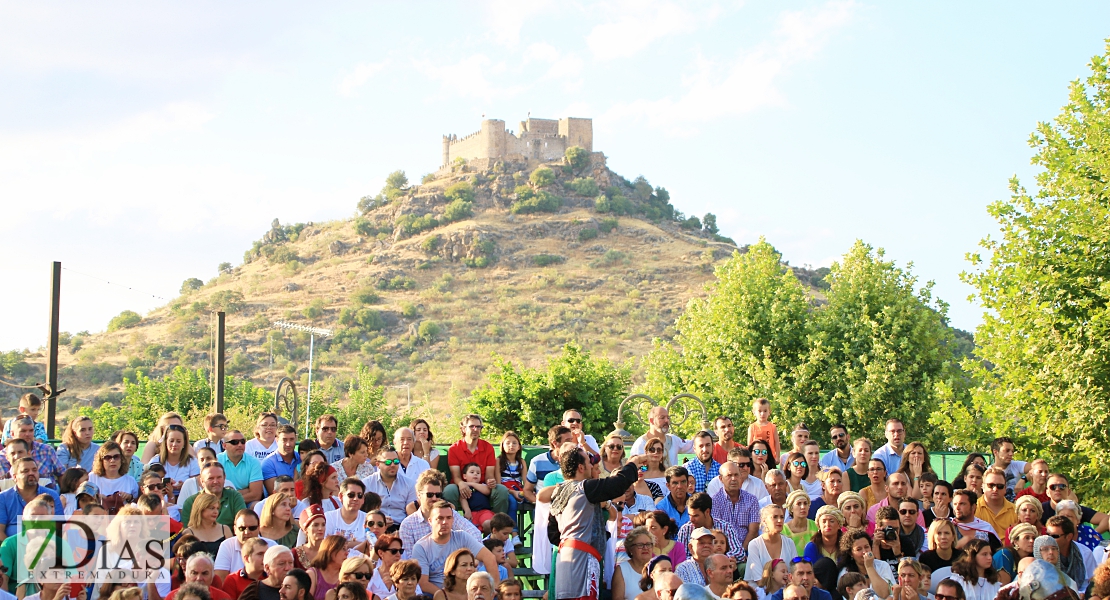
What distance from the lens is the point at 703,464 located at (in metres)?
9.05

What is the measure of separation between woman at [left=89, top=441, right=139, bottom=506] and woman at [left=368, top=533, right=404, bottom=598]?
235 centimetres

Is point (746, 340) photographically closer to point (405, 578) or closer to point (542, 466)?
point (542, 466)

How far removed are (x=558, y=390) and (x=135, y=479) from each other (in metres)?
14.6

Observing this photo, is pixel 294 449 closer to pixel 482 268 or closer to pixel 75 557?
pixel 75 557

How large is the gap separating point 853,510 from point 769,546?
2.25ft

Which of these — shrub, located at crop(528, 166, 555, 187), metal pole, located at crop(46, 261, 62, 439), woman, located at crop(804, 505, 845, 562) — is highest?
shrub, located at crop(528, 166, 555, 187)

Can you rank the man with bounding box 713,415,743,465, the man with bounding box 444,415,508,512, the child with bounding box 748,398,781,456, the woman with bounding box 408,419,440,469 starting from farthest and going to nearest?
the child with bounding box 748,398,781,456
the man with bounding box 713,415,743,465
the woman with bounding box 408,419,440,469
the man with bounding box 444,415,508,512

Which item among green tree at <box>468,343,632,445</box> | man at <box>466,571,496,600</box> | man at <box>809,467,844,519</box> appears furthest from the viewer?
green tree at <box>468,343,632,445</box>

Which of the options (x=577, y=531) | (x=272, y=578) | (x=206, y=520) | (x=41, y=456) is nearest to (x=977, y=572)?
(x=577, y=531)

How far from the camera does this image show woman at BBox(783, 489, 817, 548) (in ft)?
25.5

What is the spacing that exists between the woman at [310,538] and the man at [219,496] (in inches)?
22.0

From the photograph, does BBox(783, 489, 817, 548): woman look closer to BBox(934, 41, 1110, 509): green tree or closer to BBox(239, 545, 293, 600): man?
BBox(239, 545, 293, 600): man

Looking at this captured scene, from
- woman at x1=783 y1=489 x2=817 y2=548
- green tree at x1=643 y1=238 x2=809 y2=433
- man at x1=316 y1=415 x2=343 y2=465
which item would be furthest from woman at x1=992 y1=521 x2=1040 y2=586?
green tree at x1=643 y1=238 x2=809 y2=433

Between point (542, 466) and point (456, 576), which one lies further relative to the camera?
point (542, 466)
